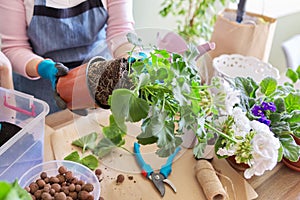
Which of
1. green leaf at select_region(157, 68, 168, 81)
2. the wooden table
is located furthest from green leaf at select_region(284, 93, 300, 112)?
green leaf at select_region(157, 68, 168, 81)

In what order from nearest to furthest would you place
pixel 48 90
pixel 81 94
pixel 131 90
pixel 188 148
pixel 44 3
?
pixel 131 90 < pixel 81 94 < pixel 188 148 < pixel 44 3 < pixel 48 90

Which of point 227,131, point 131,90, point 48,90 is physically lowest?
point 48,90

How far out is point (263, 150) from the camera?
25.3 inches

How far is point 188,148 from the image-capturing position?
82cm

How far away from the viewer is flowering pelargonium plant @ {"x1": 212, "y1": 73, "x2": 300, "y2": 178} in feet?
2.14

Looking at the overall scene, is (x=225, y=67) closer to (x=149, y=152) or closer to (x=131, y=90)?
(x=149, y=152)

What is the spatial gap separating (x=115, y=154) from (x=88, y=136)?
66 mm

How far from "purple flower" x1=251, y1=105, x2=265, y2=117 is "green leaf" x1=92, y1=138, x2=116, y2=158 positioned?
0.30 m

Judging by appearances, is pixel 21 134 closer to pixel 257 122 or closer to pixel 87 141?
pixel 87 141

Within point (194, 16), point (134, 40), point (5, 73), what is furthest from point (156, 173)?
point (194, 16)

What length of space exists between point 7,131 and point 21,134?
7 centimetres

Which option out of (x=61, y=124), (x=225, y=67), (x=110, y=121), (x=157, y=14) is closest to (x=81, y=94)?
(x=110, y=121)

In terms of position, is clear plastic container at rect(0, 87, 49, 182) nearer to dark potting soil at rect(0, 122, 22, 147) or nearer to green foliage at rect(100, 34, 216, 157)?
dark potting soil at rect(0, 122, 22, 147)

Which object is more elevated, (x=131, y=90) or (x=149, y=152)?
(x=131, y=90)
